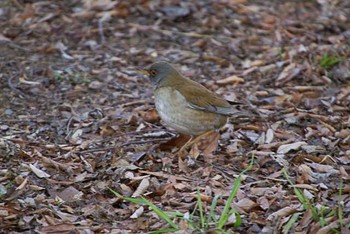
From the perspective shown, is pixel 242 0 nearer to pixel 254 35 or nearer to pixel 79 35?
pixel 254 35

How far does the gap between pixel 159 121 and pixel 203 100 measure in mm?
979

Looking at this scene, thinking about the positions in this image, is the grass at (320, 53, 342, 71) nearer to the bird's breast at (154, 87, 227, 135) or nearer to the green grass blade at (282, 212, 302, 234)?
the bird's breast at (154, 87, 227, 135)

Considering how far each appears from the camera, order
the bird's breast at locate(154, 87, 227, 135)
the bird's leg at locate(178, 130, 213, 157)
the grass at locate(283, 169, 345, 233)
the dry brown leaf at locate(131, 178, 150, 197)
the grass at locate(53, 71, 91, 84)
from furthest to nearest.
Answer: the grass at locate(53, 71, 91, 84)
the bird's leg at locate(178, 130, 213, 157)
the bird's breast at locate(154, 87, 227, 135)
the dry brown leaf at locate(131, 178, 150, 197)
the grass at locate(283, 169, 345, 233)

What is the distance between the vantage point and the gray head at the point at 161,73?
7.10 metres

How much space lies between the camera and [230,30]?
10273 mm

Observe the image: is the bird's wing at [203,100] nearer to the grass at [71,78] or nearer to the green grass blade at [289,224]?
the green grass blade at [289,224]

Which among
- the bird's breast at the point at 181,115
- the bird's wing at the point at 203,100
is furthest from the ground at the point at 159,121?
the bird's wing at the point at 203,100

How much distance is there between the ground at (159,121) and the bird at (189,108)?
241 mm

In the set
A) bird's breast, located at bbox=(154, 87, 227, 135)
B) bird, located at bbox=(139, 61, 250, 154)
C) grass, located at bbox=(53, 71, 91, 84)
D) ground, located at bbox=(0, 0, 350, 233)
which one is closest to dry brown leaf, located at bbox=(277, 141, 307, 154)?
ground, located at bbox=(0, 0, 350, 233)

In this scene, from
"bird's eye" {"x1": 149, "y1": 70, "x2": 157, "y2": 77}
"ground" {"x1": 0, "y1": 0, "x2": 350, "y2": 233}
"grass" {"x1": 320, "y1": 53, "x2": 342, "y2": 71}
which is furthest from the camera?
"grass" {"x1": 320, "y1": 53, "x2": 342, "y2": 71}

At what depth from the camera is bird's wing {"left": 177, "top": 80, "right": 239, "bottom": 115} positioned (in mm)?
6824

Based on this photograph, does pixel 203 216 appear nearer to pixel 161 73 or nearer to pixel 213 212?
pixel 213 212

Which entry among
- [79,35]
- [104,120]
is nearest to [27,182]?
[104,120]

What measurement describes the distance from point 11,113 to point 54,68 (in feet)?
4.33
